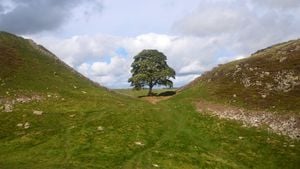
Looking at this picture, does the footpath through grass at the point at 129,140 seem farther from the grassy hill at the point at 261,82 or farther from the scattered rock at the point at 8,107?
the grassy hill at the point at 261,82

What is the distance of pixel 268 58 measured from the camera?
104 m

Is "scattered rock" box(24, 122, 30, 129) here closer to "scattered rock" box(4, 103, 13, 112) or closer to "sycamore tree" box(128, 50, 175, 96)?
"scattered rock" box(4, 103, 13, 112)

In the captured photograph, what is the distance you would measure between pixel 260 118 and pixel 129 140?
1013 inches

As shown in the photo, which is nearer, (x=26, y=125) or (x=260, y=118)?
(x=26, y=125)

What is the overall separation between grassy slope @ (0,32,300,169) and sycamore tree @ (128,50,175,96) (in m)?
34.3

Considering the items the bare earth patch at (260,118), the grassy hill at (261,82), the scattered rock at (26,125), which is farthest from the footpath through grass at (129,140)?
the grassy hill at (261,82)

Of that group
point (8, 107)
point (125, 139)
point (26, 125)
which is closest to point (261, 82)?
point (125, 139)

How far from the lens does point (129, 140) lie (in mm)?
66188

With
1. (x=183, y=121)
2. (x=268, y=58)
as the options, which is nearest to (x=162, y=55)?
(x=268, y=58)

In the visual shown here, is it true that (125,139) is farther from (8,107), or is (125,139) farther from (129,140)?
(8,107)

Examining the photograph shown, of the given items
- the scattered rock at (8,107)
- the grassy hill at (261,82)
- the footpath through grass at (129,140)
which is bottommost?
the footpath through grass at (129,140)

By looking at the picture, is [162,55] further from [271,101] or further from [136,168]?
[136,168]

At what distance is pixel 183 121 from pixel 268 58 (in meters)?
36.5

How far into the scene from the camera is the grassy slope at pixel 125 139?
5831 centimetres
